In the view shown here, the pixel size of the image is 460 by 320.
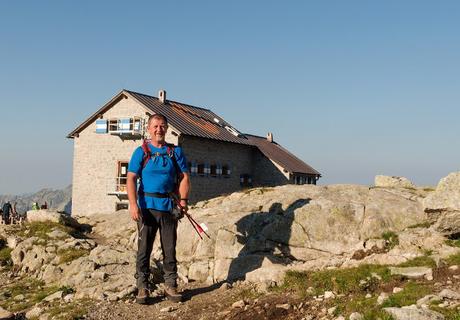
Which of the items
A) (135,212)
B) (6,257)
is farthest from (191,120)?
(135,212)

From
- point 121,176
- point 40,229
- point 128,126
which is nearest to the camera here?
point 40,229

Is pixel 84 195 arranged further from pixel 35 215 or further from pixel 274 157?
pixel 274 157

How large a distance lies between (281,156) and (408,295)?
34585mm

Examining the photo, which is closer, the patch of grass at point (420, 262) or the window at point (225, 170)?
the patch of grass at point (420, 262)

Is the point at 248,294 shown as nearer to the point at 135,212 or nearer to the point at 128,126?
the point at 135,212

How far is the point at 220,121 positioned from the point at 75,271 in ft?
94.1

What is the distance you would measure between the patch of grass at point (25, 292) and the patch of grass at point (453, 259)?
8.63m

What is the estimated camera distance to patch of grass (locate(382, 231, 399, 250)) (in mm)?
11087

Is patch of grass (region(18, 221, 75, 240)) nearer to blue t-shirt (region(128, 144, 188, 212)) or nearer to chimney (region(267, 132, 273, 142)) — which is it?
blue t-shirt (region(128, 144, 188, 212))

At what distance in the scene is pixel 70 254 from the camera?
14.5 metres

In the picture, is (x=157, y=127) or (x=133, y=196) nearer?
(x=133, y=196)

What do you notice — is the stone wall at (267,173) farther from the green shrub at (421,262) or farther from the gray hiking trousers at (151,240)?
the gray hiking trousers at (151,240)

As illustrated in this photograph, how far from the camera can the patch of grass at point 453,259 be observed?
8.39 meters

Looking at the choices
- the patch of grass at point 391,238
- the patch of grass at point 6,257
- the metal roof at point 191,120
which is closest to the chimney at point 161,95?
the metal roof at point 191,120
